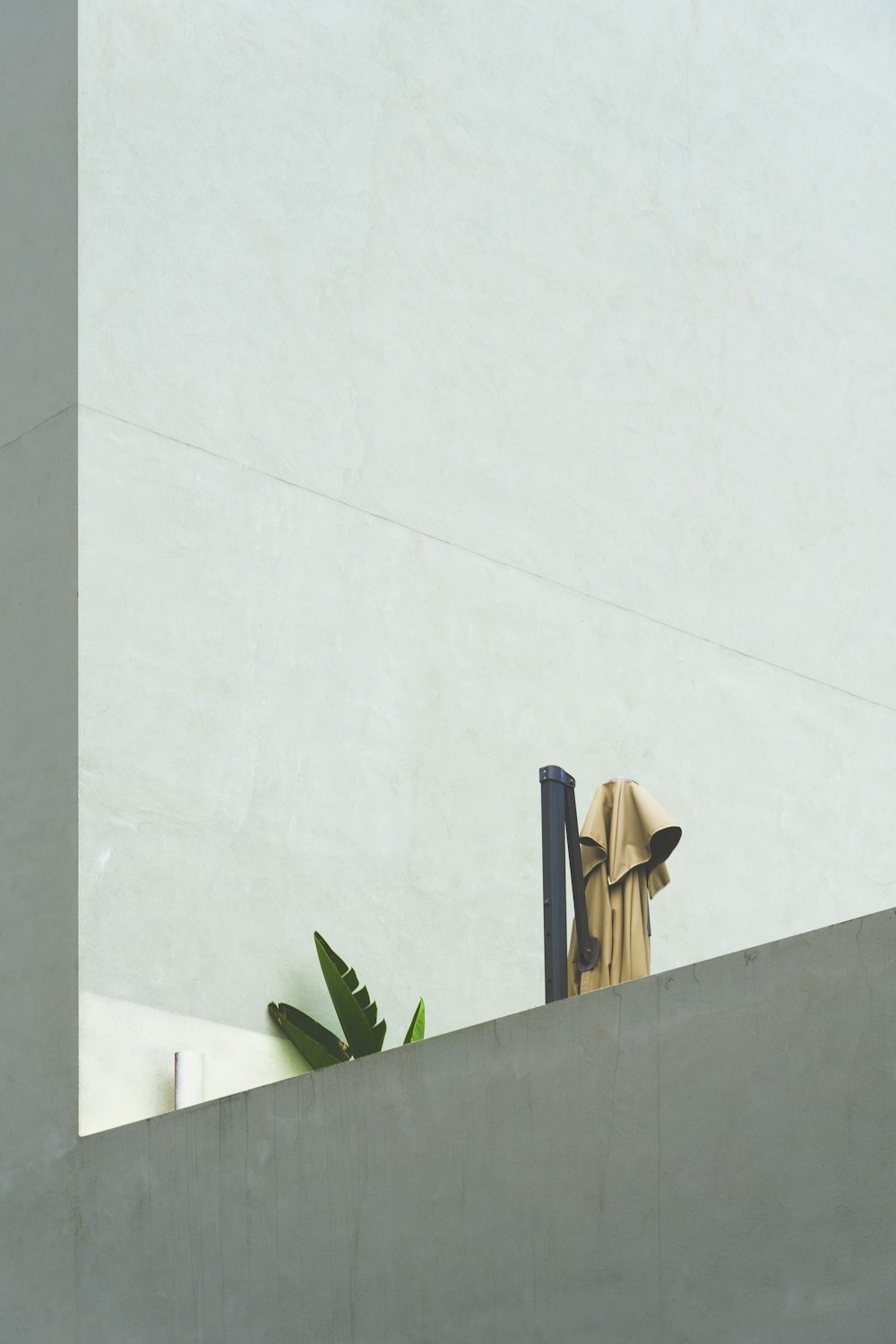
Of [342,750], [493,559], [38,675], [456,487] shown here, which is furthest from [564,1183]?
[456,487]

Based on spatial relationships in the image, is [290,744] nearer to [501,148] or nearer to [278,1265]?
[278,1265]

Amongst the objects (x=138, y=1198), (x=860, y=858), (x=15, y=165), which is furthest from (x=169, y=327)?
(x=860, y=858)

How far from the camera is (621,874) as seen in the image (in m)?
6.72

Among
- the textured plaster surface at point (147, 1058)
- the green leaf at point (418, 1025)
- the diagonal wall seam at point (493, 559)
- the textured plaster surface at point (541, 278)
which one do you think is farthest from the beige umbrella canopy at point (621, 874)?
the textured plaster surface at point (541, 278)

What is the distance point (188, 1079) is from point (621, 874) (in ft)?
5.77

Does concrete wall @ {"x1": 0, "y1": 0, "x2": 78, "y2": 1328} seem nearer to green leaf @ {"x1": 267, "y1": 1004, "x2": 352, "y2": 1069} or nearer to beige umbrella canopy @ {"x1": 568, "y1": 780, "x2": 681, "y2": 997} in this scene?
green leaf @ {"x1": 267, "y1": 1004, "x2": 352, "y2": 1069}

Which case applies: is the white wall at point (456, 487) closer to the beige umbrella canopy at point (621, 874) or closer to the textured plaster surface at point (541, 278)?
the textured plaster surface at point (541, 278)

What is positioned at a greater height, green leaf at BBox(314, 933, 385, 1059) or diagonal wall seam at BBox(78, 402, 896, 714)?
diagonal wall seam at BBox(78, 402, 896, 714)

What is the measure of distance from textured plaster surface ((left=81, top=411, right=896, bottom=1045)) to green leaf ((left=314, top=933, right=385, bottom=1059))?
8.2 inches

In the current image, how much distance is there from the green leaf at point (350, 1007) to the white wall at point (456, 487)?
0.69 ft

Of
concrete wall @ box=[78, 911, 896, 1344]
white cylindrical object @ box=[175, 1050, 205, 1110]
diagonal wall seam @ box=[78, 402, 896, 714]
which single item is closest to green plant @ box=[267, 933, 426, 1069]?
white cylindrical object @ box=[175, 1050, 205, 1110]

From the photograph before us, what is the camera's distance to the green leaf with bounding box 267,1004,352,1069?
25.1 ft

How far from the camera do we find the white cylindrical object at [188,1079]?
283 inches

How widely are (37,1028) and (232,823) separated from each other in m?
1.06
